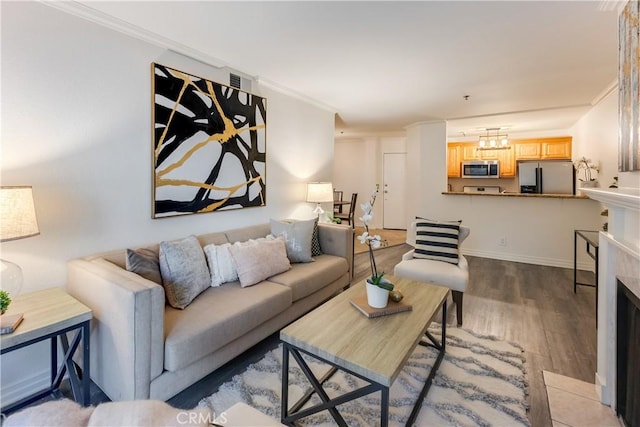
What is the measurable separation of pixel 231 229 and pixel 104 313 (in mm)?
→ 1506

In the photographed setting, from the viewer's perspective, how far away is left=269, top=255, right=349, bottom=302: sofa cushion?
8.33ft

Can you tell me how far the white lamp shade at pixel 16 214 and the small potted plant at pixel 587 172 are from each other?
5826mm

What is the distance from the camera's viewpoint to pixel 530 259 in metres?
4.86

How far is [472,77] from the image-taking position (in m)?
3.30

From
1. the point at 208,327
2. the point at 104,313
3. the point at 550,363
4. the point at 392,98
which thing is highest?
the point at 392,98

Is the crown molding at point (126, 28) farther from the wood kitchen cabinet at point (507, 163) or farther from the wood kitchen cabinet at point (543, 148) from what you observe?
the wood kitchen cabinet at point (543, 148)

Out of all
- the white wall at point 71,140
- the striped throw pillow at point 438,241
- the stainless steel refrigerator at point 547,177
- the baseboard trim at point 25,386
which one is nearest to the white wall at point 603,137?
the stainless steel refrigerator at point 547,177

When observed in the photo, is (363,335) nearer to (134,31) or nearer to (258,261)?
(258,261)

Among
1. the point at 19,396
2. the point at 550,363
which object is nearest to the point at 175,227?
the point at 19,396

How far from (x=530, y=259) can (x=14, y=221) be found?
594 cm

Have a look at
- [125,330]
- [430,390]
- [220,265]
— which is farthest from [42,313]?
[430,390]

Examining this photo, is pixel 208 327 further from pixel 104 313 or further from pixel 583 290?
pixel 583 290

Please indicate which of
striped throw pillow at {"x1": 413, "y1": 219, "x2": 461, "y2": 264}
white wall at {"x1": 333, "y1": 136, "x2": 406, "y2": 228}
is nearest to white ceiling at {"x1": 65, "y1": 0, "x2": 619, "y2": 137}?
striped throw pillow at {"x1": 413, "y1": 219, "x2": 461, "y2": 264}

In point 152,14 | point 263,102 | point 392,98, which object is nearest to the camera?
point 152,14
